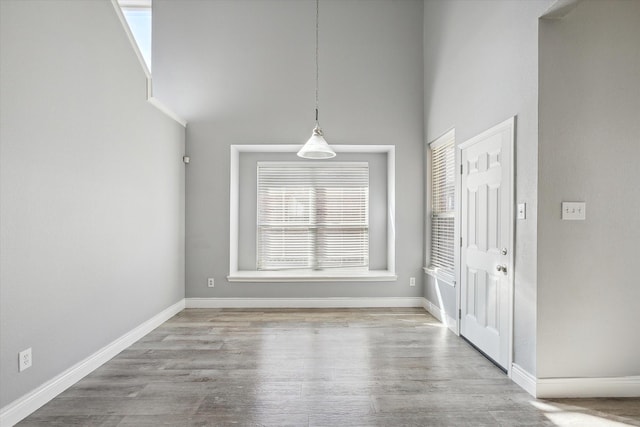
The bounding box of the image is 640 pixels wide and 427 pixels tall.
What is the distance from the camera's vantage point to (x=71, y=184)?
2.71 meters

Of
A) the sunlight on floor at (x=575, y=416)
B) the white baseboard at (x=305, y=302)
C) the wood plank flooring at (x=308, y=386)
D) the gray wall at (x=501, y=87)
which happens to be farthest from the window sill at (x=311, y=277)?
the sunlight on floor at (x=575, y=416)

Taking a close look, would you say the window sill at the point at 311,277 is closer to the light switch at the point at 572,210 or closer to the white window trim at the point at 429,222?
the white window trim at the point at 429,222

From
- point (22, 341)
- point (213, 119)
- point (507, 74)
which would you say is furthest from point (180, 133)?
point (507, 74)

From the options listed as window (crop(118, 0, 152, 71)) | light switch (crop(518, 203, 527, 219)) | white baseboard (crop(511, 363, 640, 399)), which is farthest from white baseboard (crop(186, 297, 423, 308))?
window (crop(118, 0, 152, 71))

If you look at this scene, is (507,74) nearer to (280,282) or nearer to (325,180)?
(325,180)

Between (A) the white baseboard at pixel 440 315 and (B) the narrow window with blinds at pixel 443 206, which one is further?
(B) the narrow window with blinds at pixel 443 206

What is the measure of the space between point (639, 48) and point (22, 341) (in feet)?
15.6

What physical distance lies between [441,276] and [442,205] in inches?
37.4

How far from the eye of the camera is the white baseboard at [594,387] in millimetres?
2506

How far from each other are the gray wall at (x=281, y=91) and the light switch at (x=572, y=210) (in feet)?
8.45

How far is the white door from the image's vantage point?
2.87 meters

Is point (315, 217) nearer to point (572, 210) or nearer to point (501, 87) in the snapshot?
point (501, 87)

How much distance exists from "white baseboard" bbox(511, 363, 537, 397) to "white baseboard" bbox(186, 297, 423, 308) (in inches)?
89.5

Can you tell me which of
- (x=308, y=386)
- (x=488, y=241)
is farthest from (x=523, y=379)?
(x=308, y=386)
